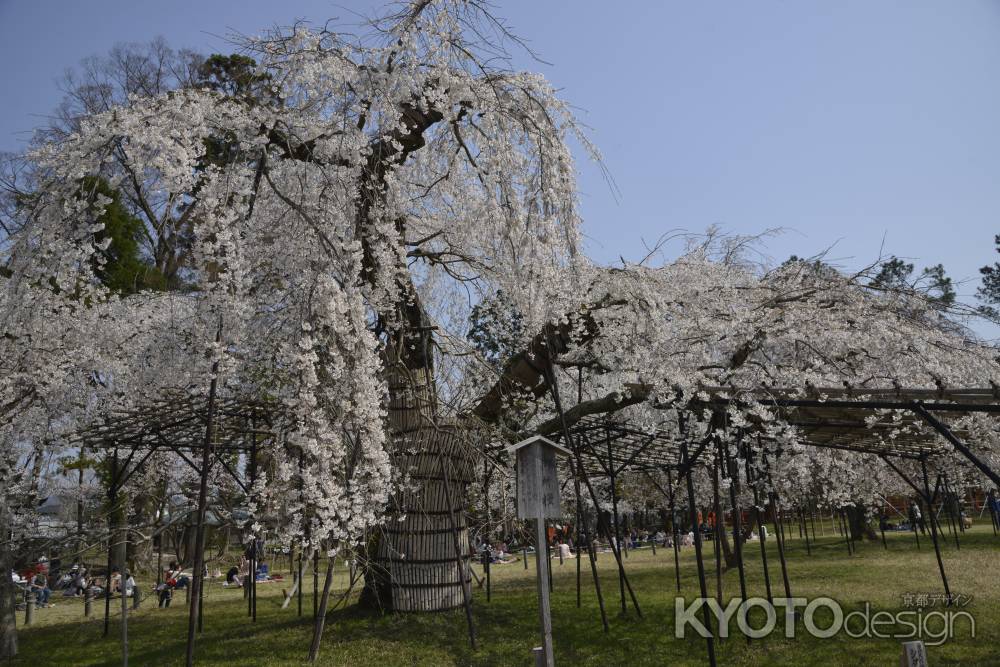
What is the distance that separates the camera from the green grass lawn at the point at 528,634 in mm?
7395

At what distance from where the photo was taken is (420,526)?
946 cm

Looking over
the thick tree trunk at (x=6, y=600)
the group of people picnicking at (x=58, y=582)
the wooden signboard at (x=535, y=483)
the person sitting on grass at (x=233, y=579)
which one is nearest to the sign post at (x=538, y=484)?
the wooden signboard at (x=535, y=483)

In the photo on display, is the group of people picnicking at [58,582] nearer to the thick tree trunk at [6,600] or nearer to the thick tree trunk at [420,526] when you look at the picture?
the thick tree trunk at [6,600]

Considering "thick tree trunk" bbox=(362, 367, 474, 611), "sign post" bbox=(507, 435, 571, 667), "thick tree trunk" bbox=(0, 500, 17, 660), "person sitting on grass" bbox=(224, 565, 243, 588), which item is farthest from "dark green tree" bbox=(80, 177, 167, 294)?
"sign post" bbox=(507, 435, 571, 667)

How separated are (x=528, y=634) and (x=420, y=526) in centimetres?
207

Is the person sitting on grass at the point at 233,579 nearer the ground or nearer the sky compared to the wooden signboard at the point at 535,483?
nearer the ground

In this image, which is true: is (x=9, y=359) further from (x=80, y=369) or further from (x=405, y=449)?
(x=405, y=449)

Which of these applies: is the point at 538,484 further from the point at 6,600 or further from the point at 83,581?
the point at 83,581

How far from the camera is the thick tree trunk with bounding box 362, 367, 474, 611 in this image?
930 cm

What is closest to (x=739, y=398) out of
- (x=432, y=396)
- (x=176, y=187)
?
(x=432, y=396)

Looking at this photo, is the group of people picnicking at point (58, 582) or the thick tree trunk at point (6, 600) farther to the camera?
the group of people picnicking at point (58, 582)

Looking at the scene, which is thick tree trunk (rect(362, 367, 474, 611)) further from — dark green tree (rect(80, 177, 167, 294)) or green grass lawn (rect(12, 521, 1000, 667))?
dark green tree (rect(80, 177, 167, 294))

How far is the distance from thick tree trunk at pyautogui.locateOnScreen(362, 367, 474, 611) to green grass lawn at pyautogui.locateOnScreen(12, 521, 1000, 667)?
0.33m

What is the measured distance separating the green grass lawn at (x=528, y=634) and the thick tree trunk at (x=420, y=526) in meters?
0.33
